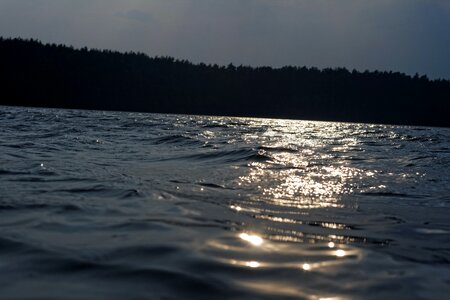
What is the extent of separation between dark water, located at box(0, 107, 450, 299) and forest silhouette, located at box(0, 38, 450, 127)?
3955 inches

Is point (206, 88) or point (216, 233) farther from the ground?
point (206, 88)

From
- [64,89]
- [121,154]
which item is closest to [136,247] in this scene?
[121,154]

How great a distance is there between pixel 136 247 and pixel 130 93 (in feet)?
375

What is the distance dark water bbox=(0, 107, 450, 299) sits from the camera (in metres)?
3.59

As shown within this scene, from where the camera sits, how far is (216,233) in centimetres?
506

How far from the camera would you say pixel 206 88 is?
12600 centimetres

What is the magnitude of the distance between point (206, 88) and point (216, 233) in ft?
399

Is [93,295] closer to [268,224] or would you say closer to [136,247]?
[136,247]

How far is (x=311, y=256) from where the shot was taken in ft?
14.4

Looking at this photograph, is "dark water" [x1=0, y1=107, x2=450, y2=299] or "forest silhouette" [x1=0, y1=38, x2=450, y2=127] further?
"forest silhouette" [x1=0, y1=38, x2=450, y2=127]

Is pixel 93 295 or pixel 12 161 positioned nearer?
pixel 93 295

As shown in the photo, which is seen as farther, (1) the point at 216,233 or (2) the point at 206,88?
(2) the point at 206,88

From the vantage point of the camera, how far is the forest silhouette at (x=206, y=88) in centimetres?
11200

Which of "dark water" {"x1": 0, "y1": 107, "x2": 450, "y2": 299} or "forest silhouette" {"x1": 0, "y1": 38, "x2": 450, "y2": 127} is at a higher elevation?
"forest silhouette" {"x1": 0, "y1": 38, "x2": 450, "y2": 127}
